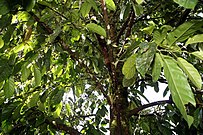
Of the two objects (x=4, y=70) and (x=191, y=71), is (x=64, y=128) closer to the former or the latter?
(x=4, y=70)

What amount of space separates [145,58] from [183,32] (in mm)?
104

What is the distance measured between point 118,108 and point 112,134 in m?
0.09

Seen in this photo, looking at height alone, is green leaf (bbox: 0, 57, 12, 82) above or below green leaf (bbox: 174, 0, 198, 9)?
above

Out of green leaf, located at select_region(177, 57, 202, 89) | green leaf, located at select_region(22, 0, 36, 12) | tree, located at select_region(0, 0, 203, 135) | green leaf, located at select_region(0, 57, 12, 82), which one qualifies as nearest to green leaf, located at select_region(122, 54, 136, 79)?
tree, located at select_region(0, 0, 203, 135)

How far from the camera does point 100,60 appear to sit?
1.12 meters

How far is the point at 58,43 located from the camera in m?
0.94

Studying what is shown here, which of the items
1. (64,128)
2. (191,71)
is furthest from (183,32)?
(64,128)

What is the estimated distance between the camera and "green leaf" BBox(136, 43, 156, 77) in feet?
1.78

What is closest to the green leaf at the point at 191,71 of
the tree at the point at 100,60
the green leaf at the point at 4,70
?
the tree at the point at 100,60

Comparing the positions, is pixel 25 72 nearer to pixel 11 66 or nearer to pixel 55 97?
pixel 11 66

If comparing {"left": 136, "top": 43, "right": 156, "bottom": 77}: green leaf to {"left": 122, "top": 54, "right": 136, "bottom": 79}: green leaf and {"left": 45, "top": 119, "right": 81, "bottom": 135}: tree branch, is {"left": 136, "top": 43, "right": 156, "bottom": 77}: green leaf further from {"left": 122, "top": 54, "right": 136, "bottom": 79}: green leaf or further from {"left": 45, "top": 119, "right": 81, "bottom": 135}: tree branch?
{"left": 45, "top": 119, "right": 81, "bottom": 135}: tree branch

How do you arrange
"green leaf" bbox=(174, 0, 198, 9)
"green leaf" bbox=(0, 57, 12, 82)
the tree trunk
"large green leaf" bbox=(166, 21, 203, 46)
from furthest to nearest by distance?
the tree trunk < "green leaf" bbox=(0, 57, 12, 82) < "large green leaf" bbox=(166, 21, 203, 46) < "green leaf" bbox=(174, 0, 198, 9)

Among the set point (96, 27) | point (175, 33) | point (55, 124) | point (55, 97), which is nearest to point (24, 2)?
point (96, 27)

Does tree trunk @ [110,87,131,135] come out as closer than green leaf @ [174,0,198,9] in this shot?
No
